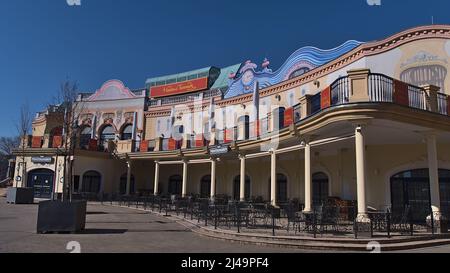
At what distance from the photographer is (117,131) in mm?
36469

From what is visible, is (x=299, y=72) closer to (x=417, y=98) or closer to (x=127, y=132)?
(x=417, y=98)

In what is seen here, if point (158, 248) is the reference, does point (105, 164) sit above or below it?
above

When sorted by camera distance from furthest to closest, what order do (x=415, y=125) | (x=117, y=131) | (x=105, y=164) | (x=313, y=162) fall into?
(x=117, y=131) < (x=105, y=164) < (x=313, y=162) < (x=415, y=125)

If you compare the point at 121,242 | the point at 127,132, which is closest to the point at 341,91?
the point at 121,242

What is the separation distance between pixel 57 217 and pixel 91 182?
69.5 feet

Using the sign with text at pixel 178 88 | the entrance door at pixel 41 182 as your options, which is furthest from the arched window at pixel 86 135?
the sign with text at pixel 178 88

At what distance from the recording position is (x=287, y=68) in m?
26.6

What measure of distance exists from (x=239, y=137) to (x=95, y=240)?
44.0 ft

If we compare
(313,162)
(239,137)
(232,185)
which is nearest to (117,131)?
(232,185)

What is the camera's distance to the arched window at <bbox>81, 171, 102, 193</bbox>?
104 feet

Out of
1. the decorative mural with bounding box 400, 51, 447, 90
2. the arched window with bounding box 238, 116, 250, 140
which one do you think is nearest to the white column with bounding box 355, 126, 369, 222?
the decorative mural with bounding box 400, 51, 447, 90

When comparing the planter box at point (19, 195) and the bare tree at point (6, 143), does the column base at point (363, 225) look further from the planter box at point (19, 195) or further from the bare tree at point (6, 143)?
the bare tree at point (6, 143)

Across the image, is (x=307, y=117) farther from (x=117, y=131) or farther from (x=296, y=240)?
(x=117, y=131)

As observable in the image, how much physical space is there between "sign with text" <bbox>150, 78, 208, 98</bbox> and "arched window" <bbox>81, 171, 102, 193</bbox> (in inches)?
417
